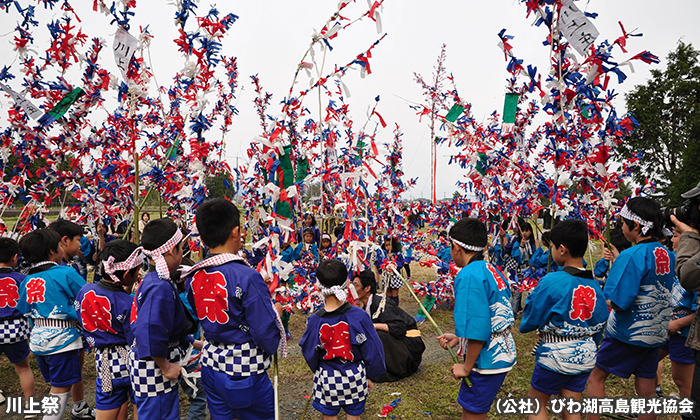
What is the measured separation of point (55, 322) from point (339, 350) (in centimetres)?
239

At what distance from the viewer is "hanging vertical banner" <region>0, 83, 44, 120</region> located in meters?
3.51

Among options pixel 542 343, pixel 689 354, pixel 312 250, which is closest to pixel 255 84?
pixel 312 250

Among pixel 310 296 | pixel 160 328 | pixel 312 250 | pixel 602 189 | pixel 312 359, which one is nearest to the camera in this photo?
pixel 160 328

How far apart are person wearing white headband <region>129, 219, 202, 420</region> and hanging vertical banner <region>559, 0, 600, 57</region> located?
3.20 metres

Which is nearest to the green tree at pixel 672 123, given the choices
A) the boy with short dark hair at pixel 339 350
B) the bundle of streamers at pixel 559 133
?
the bundle of streamers at pixel 559 133

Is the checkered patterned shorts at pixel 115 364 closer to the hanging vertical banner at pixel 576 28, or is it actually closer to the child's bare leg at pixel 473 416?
the child's bare leg at pixel 473 416

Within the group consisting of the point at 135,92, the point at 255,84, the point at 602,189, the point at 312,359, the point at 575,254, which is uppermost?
the point at 255,84

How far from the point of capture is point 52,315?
119 inches

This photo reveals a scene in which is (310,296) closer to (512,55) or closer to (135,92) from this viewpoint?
(135,92)

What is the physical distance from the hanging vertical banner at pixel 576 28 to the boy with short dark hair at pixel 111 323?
3.55 metres

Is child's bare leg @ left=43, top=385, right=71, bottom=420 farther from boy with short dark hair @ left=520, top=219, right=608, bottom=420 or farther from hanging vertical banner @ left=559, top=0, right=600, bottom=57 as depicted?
hanging vertical banner @ left=559, top=0, right=600, bottom=57

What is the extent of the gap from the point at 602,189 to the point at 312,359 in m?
3.52

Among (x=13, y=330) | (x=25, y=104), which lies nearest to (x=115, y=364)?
(x=13, y=330)

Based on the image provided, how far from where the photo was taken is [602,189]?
3988 mm
